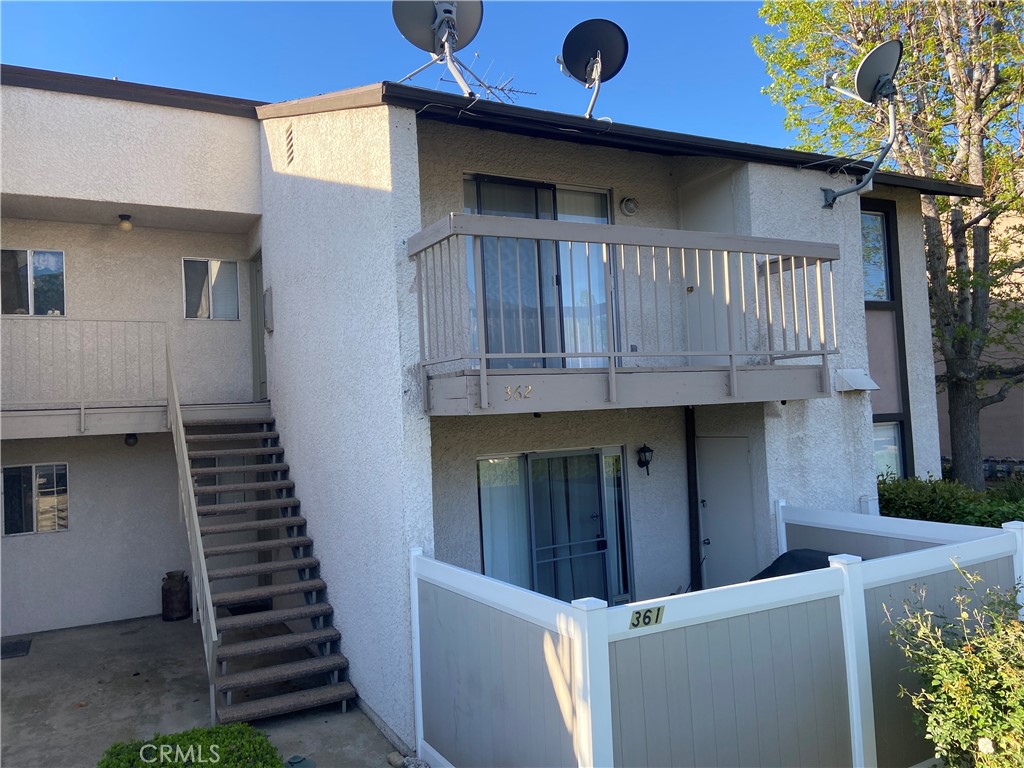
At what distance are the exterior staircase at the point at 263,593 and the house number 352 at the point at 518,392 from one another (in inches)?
127

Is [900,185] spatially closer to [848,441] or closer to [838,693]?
[848,441]

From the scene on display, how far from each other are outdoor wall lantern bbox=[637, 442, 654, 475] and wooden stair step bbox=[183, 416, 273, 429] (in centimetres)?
472

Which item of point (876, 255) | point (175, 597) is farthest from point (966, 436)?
point (175, 597)

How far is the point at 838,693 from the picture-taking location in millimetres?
4703

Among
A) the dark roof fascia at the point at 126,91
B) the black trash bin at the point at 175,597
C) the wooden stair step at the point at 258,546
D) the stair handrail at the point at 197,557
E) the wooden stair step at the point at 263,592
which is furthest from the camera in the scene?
the black trash bin at the point at 175,597

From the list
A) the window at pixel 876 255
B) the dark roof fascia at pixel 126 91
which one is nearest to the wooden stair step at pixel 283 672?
the dark roof fascia at pixel 126 91

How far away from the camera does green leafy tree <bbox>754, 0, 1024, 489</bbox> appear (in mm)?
11773

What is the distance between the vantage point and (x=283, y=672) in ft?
20.8

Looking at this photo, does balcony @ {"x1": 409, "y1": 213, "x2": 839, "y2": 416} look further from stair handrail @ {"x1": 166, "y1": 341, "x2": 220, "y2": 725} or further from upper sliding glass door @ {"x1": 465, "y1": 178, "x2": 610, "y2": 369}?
→ stair handrail @ {"x1": 166, "y1": 341, "x2": 220, "y2": 725}

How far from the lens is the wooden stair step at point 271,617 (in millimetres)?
6539

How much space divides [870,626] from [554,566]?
3.48 m

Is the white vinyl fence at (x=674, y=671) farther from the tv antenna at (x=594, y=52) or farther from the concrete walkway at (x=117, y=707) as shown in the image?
the tv antenna at (x=594, y=52)

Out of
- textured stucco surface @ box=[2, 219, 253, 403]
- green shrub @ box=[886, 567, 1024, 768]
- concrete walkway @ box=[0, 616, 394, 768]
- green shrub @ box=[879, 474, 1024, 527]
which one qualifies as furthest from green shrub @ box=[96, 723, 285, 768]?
green shrub @ box=[879, 474, 1024, 527]

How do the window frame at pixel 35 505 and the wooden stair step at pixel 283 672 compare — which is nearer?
the wooden stair step at pixel 283 672
